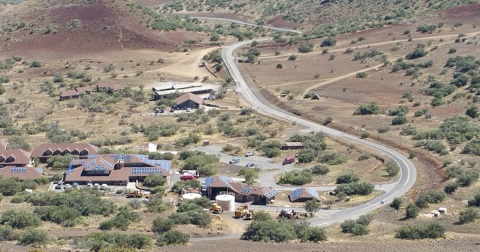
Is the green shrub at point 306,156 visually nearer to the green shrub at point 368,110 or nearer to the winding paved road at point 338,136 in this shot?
the winding paved road at point 338,136

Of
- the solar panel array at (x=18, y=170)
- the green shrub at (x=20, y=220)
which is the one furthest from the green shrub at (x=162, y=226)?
the solar panel array at (x=18, y=170)

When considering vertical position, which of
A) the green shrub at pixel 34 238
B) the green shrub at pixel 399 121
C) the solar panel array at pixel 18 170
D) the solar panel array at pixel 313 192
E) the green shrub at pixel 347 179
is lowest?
the solar panel array at pixel 18 170

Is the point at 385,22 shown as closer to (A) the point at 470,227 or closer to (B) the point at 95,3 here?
(B) the point at 95,3

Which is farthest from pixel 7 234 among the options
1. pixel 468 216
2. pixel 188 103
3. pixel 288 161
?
pixel 188 103

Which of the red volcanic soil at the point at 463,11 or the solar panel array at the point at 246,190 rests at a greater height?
the red volcanic soil at the point at 463,11

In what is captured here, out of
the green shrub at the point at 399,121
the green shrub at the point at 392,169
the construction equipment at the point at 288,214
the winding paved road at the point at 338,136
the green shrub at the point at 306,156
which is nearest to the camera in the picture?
the construction equipment at the point at 288,214

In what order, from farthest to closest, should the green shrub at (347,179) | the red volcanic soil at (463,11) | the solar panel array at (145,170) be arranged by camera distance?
the red volcanic soil at (463,11) < the solar panel array at (145,170) < the green shrub at (347,179)

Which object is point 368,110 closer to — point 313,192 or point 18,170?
point 313,192

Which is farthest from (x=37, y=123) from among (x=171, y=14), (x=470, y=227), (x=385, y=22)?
(x=171, y=14)
